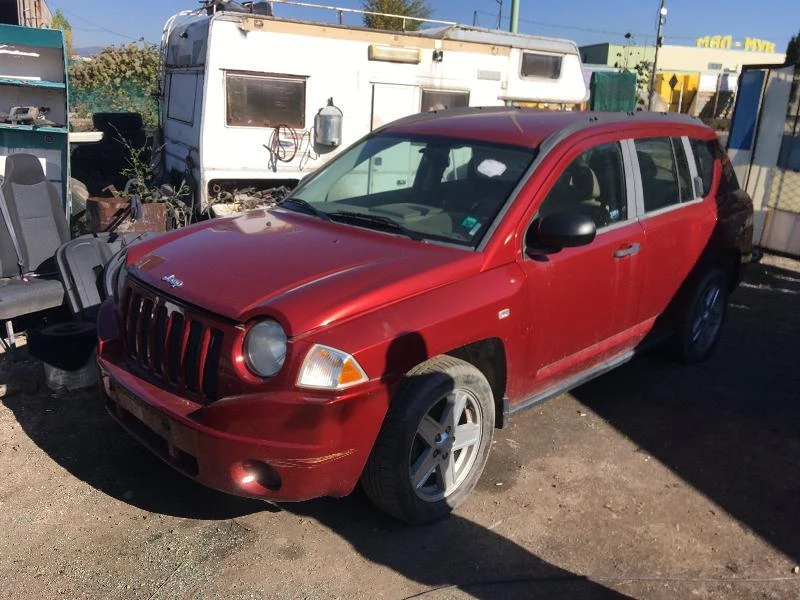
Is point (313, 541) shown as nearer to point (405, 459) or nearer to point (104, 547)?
point (405, 459)

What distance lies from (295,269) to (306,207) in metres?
1.06

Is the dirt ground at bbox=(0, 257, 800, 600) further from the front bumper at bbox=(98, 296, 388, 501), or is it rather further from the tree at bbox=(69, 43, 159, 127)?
the tree at bbox=(69, 43, 159, 127)

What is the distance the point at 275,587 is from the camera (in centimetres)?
294

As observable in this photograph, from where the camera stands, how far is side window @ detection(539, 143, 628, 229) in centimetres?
381

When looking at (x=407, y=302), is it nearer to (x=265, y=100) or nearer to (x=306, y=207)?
(x=306, y=207)

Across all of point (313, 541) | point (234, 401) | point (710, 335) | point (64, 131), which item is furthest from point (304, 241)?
point (64, 131)

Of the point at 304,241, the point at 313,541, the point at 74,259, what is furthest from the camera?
the point at 74,259

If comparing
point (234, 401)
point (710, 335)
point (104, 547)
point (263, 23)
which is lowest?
point (104, 547)

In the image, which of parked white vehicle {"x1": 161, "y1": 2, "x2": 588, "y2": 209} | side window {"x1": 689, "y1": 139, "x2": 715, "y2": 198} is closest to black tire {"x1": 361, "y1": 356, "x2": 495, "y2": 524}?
side window {"x1": 689, "y1": 139, "x2": 715, "y2": 198}

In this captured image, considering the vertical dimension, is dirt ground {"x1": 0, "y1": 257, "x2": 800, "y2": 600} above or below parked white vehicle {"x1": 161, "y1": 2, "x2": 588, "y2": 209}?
below

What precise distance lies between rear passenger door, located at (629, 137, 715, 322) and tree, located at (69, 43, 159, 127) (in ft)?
51.4

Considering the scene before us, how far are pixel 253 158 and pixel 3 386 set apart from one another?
14.7 feet

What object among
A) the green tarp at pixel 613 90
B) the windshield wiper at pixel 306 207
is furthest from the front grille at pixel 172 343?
the green tarp at pixel 613 90

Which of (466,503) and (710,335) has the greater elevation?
(710,335)
